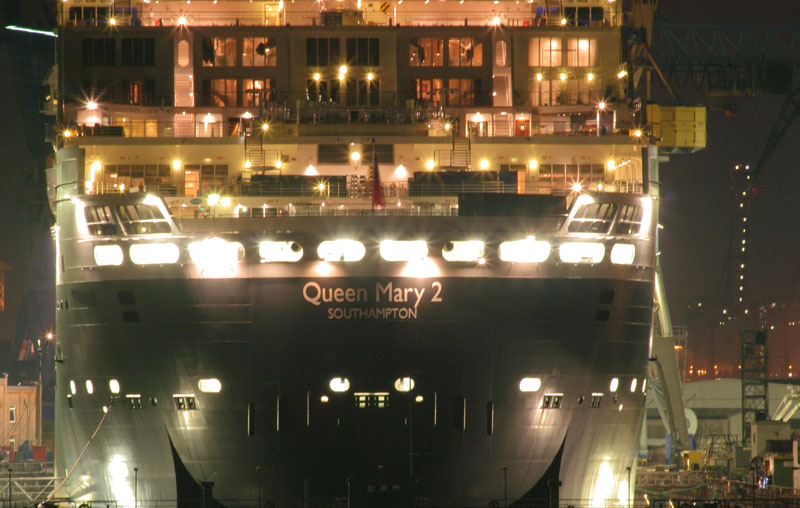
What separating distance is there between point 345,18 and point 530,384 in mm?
17318

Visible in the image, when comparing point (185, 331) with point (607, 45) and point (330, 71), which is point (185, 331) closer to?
point (330, 71)

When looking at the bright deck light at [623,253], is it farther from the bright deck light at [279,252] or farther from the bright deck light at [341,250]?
the bright deck light at [279,252]

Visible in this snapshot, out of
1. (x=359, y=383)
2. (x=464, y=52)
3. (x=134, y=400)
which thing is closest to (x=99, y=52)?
(x=464, y=52)

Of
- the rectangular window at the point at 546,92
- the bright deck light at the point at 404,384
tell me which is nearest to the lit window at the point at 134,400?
the bright deck light at the point at 404,384

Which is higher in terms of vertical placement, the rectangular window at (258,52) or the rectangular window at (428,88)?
the rectangular window at (258,52)

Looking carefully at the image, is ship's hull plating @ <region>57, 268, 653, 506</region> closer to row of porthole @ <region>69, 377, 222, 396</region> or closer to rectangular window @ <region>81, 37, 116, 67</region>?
row of porthole @ <region>69, 377, 222, 396</region>

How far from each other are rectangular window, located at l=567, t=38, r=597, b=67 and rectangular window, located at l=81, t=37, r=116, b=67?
16.5m

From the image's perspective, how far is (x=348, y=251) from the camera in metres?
38.7

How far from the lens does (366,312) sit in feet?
126

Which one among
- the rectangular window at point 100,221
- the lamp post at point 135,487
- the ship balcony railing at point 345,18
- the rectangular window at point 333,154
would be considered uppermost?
the ship balcony railing at point 345,18

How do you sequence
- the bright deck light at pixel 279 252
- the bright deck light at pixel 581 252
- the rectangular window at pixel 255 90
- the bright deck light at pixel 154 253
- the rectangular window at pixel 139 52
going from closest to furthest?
the bright deck light at pixel 279 252
the bright deck light at pixel 154 253
the bright deck light at pixel 581 252
the rectangular window at pixel 255 90
the rectangular window at pixel 139 52

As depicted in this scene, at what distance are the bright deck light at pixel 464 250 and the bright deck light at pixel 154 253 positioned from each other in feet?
25.8

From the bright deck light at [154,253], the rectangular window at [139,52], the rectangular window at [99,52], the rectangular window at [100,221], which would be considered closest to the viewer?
Result: the bright deck light at [154,253]

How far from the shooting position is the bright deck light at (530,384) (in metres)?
39.2
